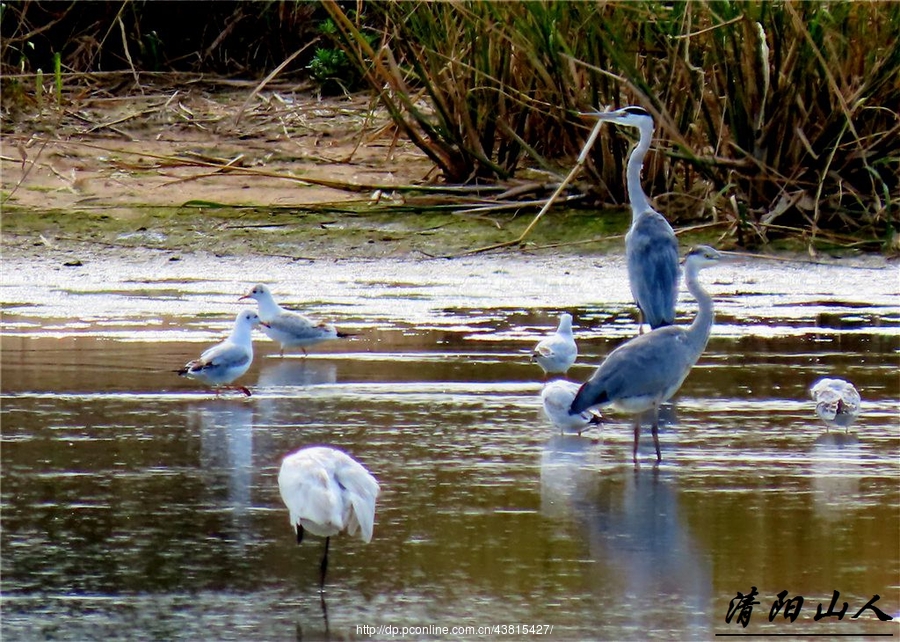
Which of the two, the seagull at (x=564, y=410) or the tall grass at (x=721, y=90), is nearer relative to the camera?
the seagull at (x=564, y=410)

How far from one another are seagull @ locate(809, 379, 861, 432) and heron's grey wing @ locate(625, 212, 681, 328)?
178 centimetres

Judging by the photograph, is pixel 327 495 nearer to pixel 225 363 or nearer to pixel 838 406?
pixel 838 406

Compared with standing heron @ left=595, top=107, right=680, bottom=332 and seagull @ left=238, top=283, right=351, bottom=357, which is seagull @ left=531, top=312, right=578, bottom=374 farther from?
seagull @ left=238, top=283, right=351, bottom=357

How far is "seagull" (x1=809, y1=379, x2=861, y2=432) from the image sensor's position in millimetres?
6547

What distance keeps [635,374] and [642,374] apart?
0.09 feet

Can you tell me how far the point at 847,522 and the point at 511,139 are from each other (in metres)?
7.90

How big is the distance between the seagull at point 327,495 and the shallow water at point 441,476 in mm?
147

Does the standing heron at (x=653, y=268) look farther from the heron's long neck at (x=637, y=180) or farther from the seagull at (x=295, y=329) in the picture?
the seagull at (x=295, y=329)

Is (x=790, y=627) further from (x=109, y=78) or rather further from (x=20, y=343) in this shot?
(x=109, y=78)

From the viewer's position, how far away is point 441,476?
19.5ft

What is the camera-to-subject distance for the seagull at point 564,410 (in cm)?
660

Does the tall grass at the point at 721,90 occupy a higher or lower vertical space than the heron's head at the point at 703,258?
higher
